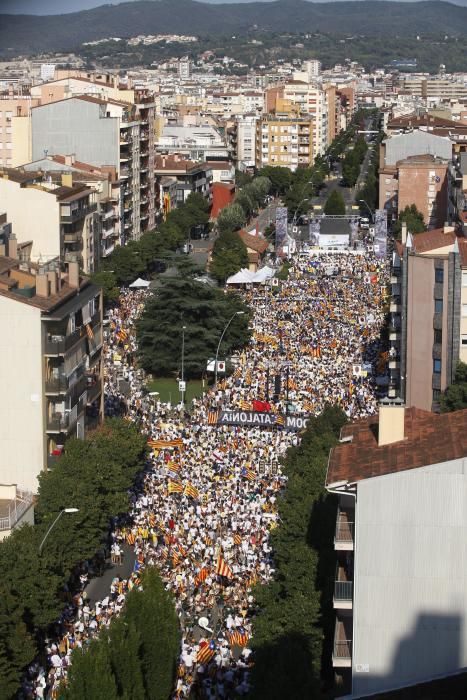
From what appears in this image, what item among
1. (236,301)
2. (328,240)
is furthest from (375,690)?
(328,240)

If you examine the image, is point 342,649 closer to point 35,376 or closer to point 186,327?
point 35,376

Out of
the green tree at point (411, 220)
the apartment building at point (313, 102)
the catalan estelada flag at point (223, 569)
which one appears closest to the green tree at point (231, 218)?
the green tree at point (411, 220)

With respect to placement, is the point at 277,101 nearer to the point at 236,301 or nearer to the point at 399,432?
the point at 236,301

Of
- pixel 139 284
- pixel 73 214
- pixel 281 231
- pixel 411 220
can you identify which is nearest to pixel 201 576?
pixel 73 214

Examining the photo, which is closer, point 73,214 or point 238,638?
point 238,638

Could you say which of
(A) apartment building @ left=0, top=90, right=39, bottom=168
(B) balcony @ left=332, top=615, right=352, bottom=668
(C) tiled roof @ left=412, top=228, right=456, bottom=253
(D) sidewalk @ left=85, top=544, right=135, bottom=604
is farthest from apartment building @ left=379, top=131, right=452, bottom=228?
(B) balcony @ left=332, top=615, right=352, bottom=668

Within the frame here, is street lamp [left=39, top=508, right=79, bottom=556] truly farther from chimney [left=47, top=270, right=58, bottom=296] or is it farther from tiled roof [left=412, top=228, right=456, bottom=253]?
tiled roof [left=412, top=228, right=456, bottom=253]
